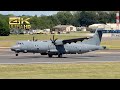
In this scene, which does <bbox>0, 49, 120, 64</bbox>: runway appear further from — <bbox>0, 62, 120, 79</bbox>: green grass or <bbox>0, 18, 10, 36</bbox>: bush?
<bbox>0, 18, 10, 36</bbox>: bush

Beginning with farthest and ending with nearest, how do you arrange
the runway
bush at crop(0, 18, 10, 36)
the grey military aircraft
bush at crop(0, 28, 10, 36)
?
bush at crop(0, 28, 10, 36) → bush at crop(0, 18, 10, 36) → the grey military aircraft → the runway

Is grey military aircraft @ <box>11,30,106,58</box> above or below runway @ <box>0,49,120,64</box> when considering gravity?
above

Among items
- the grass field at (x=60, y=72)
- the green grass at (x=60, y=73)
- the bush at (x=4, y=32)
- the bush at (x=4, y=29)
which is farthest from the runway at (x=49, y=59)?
the bush at (x=4, y=32)

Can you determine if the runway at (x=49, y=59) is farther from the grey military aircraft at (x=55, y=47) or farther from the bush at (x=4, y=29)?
the bush at (x=4, y=29)

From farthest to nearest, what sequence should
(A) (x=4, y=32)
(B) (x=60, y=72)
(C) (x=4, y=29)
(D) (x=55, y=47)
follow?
(A) (x=4, y=32)
(C) (x=4, y=29)
(D) (x=55, y=47)
(B) (x=60, y=72)

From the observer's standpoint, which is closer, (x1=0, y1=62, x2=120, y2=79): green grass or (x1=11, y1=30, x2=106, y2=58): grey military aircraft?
(x1=0, y1=62, x2=120, y2=79): green grass

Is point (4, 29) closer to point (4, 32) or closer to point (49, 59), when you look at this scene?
point (4, 32)

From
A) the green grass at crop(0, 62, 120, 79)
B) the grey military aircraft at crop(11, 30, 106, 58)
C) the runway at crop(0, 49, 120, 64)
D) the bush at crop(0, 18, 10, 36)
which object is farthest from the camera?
the bush at crop(0, 18, 10, 36)

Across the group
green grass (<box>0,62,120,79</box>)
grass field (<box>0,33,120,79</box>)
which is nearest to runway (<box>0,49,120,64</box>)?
grass field (<box>0,33,120,79</box>)

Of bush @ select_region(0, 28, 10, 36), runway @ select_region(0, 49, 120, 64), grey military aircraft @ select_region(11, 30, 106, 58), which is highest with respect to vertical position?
grey military aircraft @ select_region(11, 30, 106, 58)

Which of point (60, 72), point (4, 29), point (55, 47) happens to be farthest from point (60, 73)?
point (4, 29)
